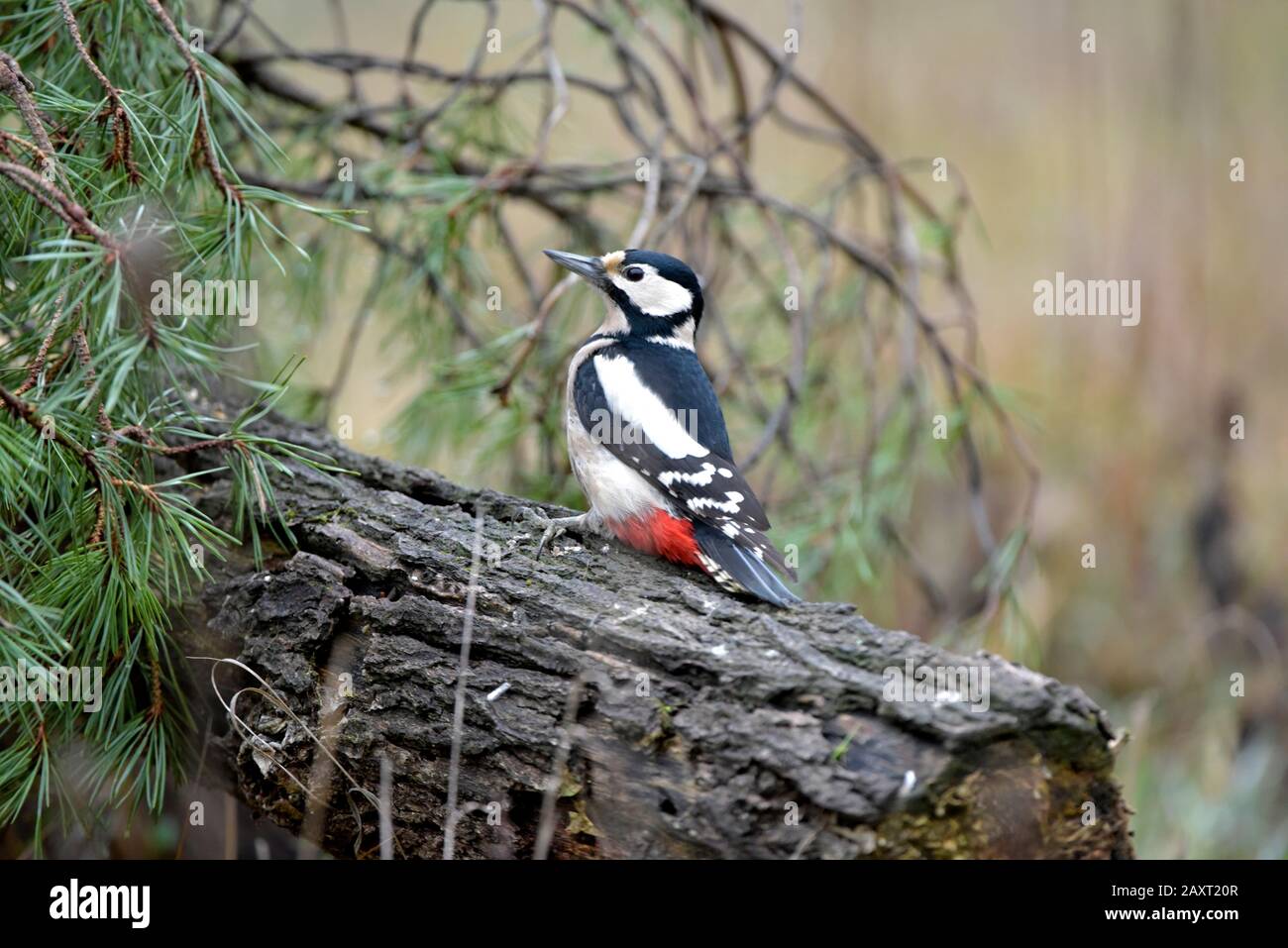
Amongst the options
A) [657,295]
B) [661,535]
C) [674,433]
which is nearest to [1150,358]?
[657,295]

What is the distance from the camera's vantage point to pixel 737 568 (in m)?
2.55

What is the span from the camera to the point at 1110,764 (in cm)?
194

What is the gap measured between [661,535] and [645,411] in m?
0.43

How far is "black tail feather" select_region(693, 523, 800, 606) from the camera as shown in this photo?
242cm

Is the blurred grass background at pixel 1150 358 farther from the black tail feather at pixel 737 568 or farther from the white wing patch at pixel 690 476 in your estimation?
the black tail feather at pixel 737 568

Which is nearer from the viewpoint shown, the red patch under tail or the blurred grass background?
the red patch under tail

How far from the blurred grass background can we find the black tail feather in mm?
2688

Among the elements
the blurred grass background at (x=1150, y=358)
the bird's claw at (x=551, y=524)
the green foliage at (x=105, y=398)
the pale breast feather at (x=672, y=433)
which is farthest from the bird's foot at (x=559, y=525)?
the blurred grass background at (x=1150, y=358)

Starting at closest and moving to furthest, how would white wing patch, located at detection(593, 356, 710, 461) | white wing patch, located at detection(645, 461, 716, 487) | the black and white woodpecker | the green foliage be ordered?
the green foliage < the black and white woodpecker < white wing patch, located at detection(645, 461, 716, 487) < white wing patch, located at detection(593, 356, 710, 461)

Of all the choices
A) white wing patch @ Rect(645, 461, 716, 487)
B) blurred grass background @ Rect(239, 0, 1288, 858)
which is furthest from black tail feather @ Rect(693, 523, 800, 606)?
blurred grass background @ Rect(239, 0, 1288, 858)

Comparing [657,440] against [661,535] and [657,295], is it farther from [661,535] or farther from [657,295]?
[657,295]

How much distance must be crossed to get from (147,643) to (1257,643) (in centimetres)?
525

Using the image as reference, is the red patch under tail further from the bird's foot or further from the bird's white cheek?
the bird's white cheek

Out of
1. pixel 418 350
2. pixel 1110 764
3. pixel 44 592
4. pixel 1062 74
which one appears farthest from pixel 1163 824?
pixel 1062 74
